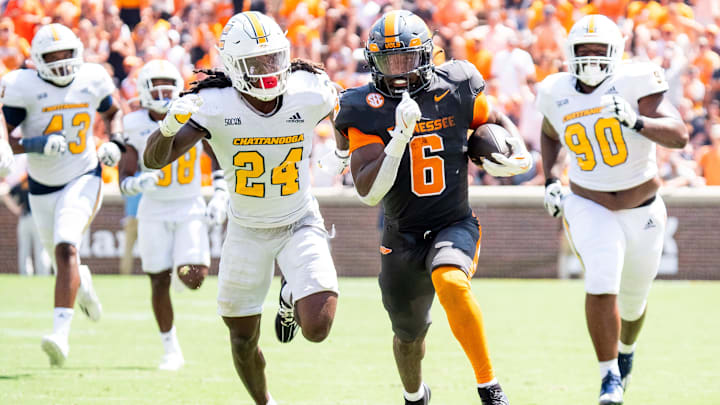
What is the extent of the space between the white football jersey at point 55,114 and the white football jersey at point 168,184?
37 cm

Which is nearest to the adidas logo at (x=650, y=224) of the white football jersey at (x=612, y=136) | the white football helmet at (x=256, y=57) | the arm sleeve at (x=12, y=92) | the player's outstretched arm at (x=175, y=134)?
the white football jersey at (x=612, y=136)

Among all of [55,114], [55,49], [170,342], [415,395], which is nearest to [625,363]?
[415,395]

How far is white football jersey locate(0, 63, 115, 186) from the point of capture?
7.89m

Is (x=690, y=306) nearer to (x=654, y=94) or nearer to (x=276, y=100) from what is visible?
(x=654, y=94)

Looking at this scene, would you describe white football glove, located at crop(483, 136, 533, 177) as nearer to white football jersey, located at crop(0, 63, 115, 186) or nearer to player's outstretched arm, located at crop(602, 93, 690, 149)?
player's outstretched arm, located at crop(602, 93, 690, 149)

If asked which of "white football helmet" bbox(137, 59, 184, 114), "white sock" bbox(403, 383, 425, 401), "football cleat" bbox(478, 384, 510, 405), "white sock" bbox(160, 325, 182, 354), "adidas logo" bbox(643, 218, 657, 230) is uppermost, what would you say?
"white football helmet" bbox(137, 59, 184, 114)

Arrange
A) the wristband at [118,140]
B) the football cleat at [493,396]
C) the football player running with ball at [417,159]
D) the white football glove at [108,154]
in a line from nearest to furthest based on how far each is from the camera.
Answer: the football cleat at [493,396]
the football player running with ball at [417,159]
the white football glove at [108,154]
the wristband at [118,140]

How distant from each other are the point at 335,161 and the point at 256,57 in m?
0.76

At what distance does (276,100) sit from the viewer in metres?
5.54

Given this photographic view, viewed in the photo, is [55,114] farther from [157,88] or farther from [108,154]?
[157,88]

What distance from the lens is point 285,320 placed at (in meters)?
5.89

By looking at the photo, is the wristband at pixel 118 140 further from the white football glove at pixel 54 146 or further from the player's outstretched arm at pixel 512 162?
the player's outstretched arm at pixel 512 162

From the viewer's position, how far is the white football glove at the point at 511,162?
5188mm

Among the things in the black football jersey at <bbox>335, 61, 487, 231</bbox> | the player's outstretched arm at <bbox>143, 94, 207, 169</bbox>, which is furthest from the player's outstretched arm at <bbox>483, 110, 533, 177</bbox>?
the player's outstretched arm at <bbox>143, 94, 207, 169</bbox>
